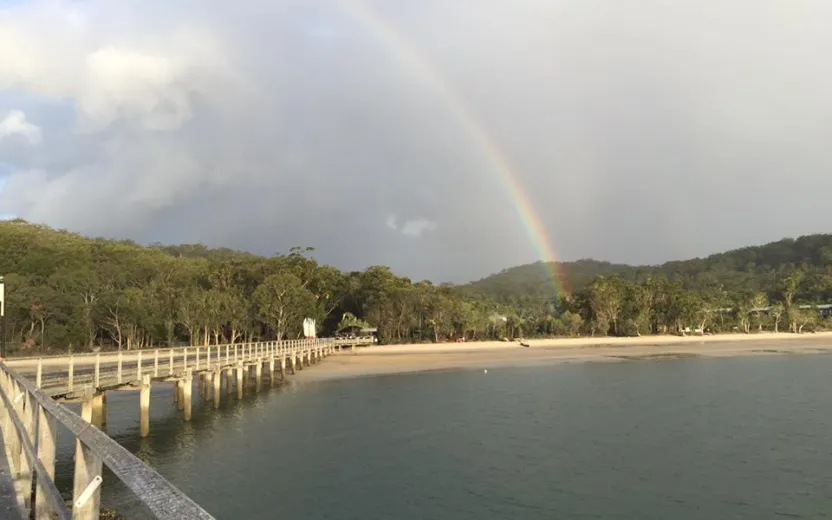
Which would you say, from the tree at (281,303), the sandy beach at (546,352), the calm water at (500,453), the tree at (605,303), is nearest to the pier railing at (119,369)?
the calm water at (500,453)

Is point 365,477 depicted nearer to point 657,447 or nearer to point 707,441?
point 657,447

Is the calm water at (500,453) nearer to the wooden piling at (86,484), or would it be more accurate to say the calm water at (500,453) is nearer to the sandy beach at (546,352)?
the wooden piling at (86,484)

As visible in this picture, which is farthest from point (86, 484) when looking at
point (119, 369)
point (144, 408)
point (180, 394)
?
point (180, 394)

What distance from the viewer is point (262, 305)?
71062 millimetres

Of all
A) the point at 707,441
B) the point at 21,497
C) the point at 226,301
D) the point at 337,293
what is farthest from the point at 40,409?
the point at 337,293

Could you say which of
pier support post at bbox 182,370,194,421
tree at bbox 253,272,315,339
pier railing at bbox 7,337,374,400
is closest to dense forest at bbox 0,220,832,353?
tree at bbox 253,272,315,339

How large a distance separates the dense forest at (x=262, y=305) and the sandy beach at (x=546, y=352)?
22.7ft

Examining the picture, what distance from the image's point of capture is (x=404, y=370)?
54.1 metres

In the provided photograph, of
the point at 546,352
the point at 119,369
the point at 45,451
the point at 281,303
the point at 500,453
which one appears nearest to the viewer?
the point at 45,451

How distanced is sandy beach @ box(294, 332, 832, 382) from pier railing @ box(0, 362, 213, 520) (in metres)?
39.3

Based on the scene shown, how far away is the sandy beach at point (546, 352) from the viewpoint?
57.3 meters

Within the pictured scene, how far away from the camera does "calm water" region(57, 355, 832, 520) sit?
1507 centimetres

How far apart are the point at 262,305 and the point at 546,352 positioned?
35.4 meters

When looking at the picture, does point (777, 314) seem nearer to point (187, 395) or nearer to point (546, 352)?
point (546, 352)
